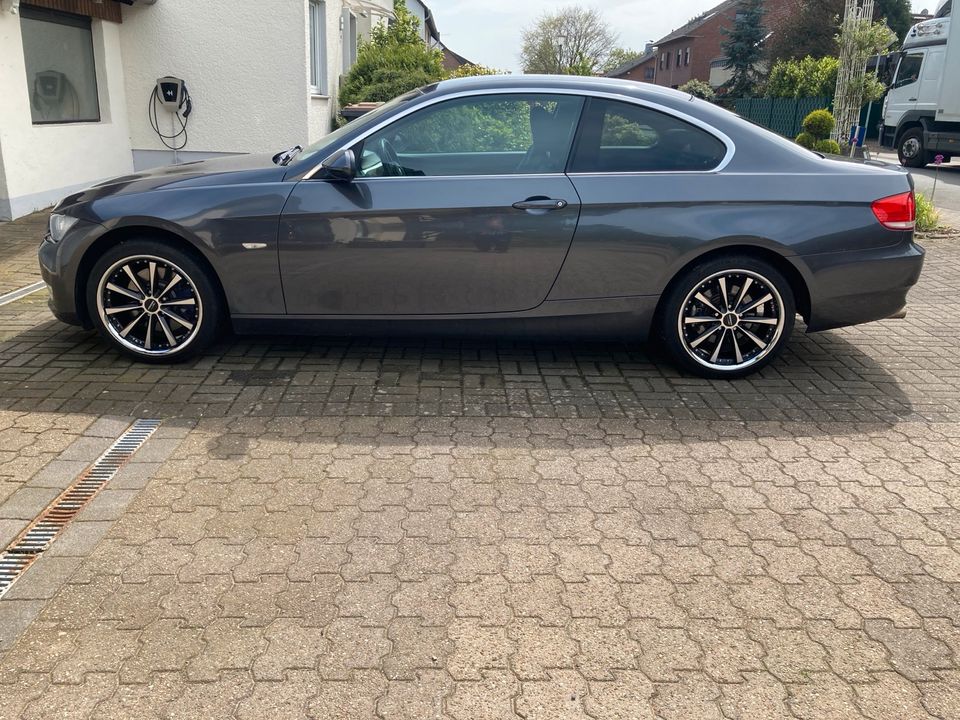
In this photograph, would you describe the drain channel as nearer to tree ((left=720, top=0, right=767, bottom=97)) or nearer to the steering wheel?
the steering wheel

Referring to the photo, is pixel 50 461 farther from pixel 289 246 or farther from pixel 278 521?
pixel 289 246

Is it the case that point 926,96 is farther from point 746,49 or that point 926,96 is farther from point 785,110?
point 746,49

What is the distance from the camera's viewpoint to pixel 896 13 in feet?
144

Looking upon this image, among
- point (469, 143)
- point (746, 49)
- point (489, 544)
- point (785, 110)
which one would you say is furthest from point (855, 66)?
point (746, 49)

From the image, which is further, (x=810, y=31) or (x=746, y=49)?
(x=746, y=49)

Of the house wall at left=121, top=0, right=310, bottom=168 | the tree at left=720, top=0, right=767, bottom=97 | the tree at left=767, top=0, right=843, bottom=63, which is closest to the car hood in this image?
the house wall at left=121, top=0, right=310, bottom=168

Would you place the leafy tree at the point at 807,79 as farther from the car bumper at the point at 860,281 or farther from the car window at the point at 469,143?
the car window at the point at 469,143

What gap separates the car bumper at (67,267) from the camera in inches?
196

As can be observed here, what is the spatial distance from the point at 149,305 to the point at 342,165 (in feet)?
4.68

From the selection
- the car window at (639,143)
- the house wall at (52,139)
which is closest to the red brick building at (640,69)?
the house wall at (52,139)

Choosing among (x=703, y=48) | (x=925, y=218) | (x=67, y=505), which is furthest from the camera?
(x=703, y=48)

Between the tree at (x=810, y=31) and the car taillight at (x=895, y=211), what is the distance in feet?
132

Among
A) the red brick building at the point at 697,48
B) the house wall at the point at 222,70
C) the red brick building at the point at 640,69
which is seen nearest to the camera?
the house wall at the point at 222,70

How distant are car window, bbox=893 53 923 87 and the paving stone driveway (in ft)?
66.5
